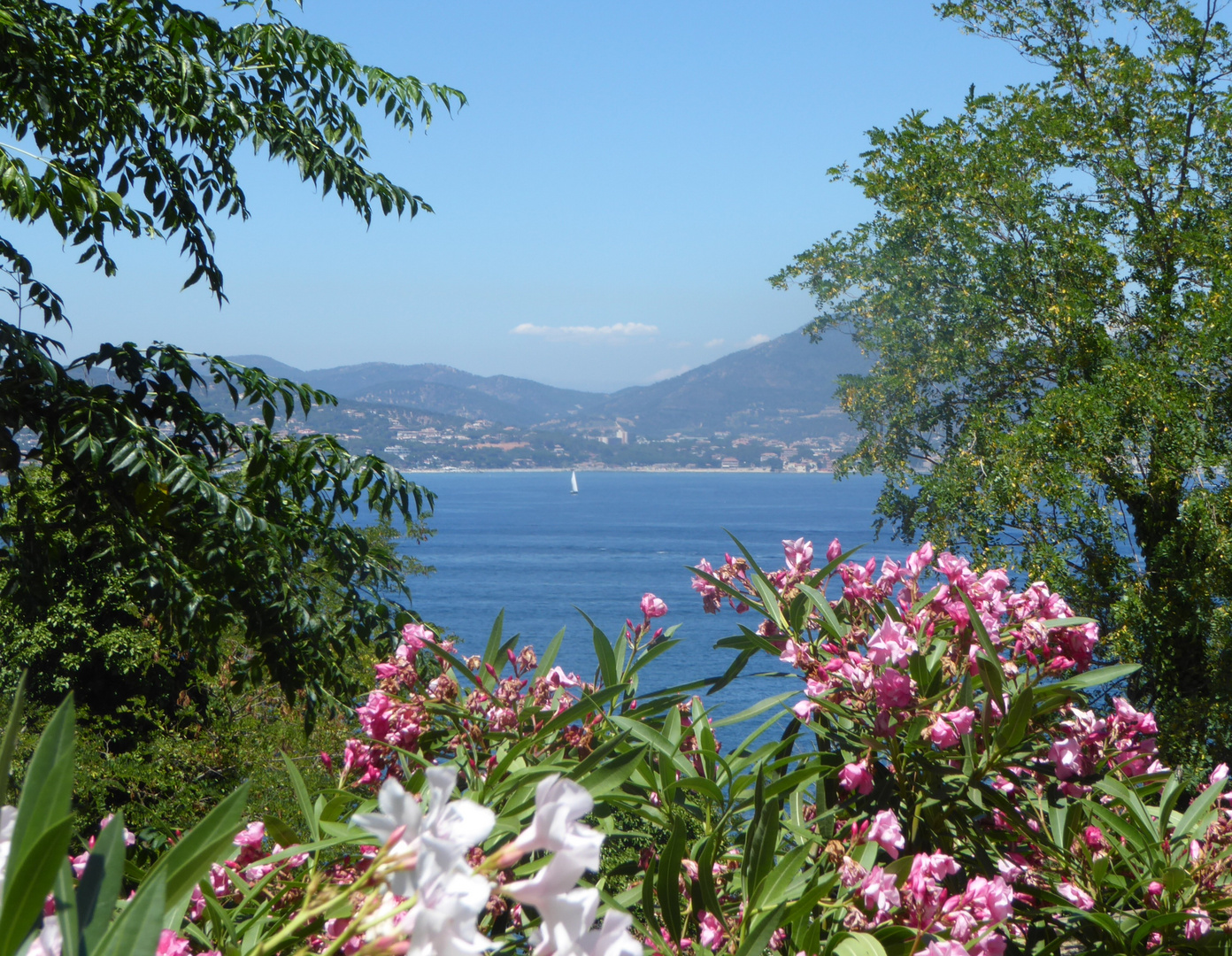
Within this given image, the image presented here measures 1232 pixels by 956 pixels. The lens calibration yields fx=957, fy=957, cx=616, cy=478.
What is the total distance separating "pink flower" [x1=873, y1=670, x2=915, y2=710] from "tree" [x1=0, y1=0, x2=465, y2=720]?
8.49 ft

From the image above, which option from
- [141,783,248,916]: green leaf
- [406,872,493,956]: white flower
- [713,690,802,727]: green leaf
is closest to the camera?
[406,872,493,956]: white flower

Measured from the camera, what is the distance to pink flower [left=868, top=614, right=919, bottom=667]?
4.63 ft

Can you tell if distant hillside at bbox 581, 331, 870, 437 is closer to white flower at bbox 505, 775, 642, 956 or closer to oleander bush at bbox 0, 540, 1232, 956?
oleander bush at bbox 0, 540, 1232, 956

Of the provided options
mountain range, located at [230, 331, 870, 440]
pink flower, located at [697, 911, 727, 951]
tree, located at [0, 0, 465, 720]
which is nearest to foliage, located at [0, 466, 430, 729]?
tree, located at [0, 0, 465, 720]

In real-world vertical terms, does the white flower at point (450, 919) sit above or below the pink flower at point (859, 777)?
above

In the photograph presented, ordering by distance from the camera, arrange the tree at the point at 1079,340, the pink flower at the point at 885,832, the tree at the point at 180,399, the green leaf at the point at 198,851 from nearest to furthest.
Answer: the green leaf at the point at 198,851, the pink flower at the point at 885,832, the tree at the point at 180,399, the tree at the point at 1079,340

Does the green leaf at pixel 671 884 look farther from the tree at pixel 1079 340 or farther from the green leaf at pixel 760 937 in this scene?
the tree at pixel 1079 340

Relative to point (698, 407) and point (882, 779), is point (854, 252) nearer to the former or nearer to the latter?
point (882, 779)

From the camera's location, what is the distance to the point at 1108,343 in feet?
29.5

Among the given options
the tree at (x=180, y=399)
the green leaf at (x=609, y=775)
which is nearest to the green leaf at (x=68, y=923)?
the green leaf at (x=609, y=775)

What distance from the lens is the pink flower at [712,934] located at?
1177mm

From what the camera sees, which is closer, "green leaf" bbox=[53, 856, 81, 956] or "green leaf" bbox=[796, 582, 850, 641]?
"green leaf" bbox=[53, 856, 81, 956]

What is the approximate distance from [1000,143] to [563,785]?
10.6 m

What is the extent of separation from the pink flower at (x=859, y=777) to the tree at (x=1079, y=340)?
7.03 m
